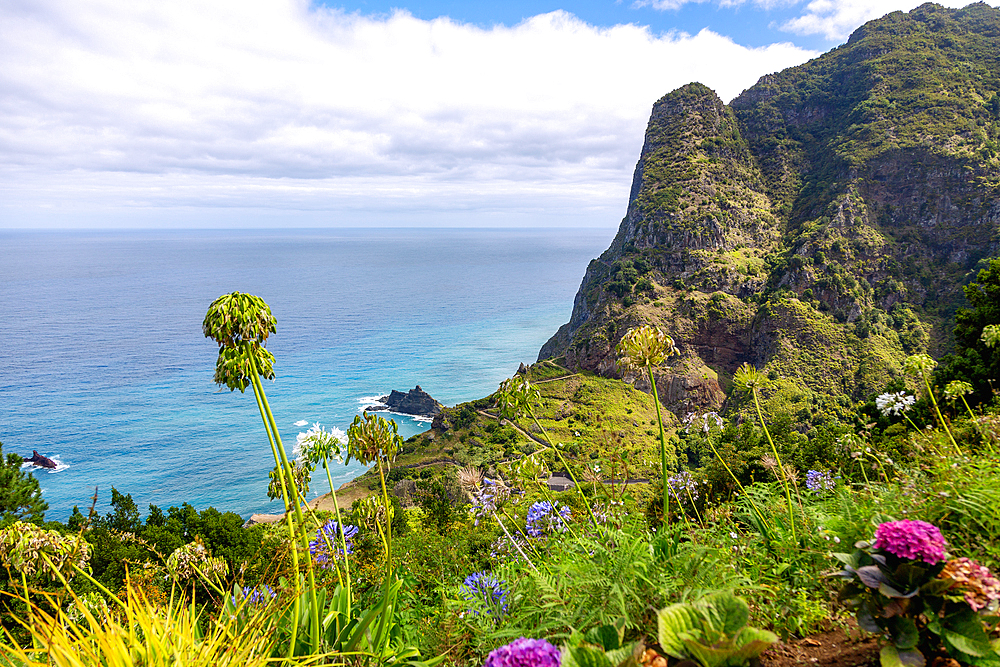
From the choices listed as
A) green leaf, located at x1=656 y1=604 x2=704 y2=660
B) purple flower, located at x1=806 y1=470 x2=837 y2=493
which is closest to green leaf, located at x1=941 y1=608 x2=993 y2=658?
green leaf, located at x1=656 y1=604 x2=704 y2=660

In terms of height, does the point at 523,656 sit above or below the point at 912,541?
below

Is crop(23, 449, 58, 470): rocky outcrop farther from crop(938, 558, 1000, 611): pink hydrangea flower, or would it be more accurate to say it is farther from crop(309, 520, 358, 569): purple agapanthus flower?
crop(938, 558, 1000, 611): pink hydrangea flower

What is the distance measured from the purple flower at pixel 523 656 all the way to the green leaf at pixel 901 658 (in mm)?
1464

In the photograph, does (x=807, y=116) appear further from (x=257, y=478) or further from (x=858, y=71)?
(x=257, y=478)

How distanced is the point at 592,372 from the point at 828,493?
233 feet

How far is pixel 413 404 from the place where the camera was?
81.2 meters

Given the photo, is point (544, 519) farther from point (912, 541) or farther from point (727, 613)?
point (912, 541)

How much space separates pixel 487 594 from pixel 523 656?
1.32 meters

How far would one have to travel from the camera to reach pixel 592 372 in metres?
74.9

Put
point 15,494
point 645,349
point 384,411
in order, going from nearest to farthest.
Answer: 1. point 645,349
2. point 15,494
3. point 384,411

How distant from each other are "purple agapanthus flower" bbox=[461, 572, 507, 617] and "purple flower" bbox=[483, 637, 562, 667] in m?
1.07

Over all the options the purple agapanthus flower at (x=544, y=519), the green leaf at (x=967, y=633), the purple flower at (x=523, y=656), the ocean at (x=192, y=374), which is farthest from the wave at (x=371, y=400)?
the green leaf at (x=967, y=633)

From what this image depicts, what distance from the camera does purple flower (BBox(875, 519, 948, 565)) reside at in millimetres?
2242

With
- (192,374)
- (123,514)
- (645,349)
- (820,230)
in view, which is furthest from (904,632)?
(192,374)
